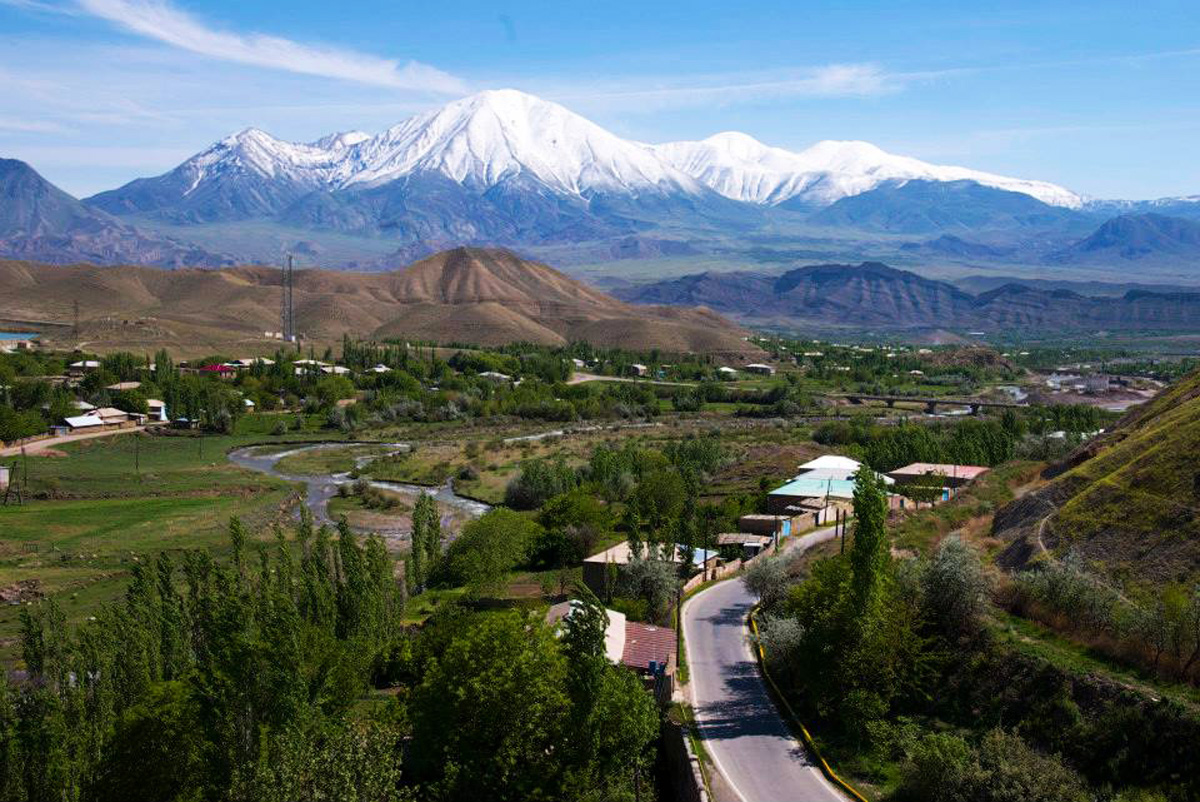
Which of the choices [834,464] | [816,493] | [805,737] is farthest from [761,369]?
[805,737]

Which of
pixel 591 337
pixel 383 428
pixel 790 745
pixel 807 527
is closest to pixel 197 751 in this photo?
pixel 790 745

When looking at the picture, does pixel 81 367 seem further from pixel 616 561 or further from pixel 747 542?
pixel 616 561

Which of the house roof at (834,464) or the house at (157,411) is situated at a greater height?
the house roof at (834,464)

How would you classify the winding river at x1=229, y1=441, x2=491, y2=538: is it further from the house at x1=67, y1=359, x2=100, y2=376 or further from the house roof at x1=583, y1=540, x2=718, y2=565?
the house at x1=67, y1=359, x2=100, y2=376

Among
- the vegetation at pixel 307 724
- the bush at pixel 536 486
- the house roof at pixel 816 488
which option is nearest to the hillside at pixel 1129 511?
the vegetation at pixel 307 724

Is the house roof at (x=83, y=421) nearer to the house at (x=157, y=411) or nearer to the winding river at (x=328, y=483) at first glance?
the house at (x=157, y=411)

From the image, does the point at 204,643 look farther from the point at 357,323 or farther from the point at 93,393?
the point at 357,323

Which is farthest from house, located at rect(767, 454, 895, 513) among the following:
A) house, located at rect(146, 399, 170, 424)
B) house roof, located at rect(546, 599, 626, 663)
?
house, located at rect(146, 399, 170, 424)
